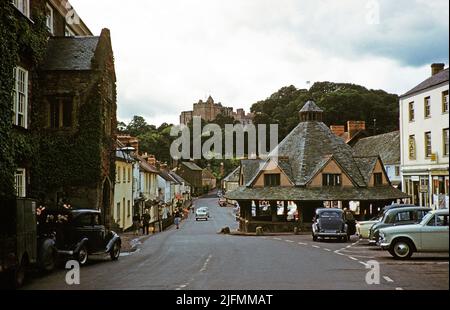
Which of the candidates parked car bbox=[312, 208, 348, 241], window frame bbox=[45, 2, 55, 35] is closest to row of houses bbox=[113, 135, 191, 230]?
window frame bbox=[45, 2, 55, 35]

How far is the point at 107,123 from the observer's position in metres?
28.6

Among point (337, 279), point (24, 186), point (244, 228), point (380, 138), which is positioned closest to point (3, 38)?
point (24, 186)

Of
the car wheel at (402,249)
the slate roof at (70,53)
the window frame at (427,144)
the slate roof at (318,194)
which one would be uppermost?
the slate roof at (70,53)

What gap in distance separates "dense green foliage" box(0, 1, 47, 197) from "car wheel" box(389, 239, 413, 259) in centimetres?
1367

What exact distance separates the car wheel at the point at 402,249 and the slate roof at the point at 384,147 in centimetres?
3966

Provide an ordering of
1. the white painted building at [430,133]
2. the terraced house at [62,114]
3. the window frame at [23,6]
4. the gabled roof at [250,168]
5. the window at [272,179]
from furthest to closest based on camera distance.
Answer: the gabled roof at [250,168] → the window at [272,179] → the terraced house at [62,114] → the window frame at [23,6] → the white painted building at [430,133]

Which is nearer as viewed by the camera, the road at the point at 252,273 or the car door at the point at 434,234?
the road at the point at 252,273

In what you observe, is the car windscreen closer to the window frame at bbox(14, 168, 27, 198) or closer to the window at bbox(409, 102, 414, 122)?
the window at bbox(409, 102, 414, 122)

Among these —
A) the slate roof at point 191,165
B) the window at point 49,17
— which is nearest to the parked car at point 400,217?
the window at point 49,17

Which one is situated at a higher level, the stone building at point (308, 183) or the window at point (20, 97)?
the window at point (20, 97)

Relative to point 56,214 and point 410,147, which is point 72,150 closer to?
point 56,214

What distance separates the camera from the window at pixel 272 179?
160 feet

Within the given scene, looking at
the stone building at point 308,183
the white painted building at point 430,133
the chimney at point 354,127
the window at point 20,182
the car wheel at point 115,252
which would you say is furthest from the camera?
the chimney at point 354,127

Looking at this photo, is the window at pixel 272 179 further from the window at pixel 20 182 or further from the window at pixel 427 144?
the window at pixel 427 144
